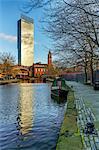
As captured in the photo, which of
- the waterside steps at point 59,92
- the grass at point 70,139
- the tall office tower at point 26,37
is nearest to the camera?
the grass at point 70,139

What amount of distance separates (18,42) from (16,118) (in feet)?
18.8

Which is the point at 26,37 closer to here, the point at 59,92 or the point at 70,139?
the point at 70,139

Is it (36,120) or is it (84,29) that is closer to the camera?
(36,120)

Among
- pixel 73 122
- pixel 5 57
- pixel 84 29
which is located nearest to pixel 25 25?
pixel 73 122

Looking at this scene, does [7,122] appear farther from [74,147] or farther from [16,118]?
[74,147]

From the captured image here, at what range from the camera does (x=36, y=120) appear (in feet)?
57.1

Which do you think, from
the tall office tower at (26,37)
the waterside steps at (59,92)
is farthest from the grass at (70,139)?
the waterside steps at (59,92)

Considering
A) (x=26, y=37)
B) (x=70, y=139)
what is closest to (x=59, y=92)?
(x=26, y=37)

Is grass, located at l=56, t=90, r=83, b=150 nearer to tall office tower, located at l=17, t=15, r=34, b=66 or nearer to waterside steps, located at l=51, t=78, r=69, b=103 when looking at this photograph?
tall office tower, located at l=17, t=15, r=34, b=66

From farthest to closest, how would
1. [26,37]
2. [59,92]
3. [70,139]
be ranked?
[59,92] → [26,37] → [70,139]

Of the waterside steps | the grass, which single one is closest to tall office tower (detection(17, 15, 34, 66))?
the grass

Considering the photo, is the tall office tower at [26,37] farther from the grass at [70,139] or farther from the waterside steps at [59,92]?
the waterside steps at [59,92]

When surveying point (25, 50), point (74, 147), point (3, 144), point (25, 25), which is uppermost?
point (25, 25)

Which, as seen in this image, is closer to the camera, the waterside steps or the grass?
the grass
